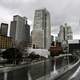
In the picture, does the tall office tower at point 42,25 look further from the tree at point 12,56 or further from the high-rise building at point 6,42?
the tree at point 12,56

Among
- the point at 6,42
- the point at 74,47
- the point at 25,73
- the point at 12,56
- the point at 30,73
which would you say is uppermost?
the point at 6,42

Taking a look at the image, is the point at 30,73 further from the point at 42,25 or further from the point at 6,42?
the point at 6,42

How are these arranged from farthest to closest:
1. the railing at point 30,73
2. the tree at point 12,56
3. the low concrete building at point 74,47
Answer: the low concrete building at point 74,47 < the tree at point 12,56 < the railing at point 30,73

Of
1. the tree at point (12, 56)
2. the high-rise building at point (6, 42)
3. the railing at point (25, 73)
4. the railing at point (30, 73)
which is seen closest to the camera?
the railing at point (30, 73)

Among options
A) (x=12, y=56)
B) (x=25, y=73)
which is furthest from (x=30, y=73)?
(x=12, y=56)

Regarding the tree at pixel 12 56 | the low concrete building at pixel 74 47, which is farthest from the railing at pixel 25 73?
the low concrete building at pixel 74 47

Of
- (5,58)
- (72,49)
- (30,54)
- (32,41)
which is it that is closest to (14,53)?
(5,58)

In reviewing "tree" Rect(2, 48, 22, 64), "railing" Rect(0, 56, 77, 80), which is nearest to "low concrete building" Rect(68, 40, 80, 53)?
"tree" Rect(2, 48, 22, 64)

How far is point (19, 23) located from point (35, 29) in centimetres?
772

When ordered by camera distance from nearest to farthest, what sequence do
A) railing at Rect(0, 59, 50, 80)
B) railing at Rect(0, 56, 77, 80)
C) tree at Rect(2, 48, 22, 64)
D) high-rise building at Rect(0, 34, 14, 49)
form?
railing at Rect(0, 56, 77, 80) < railing at Rect(0, 59, 50, 80) < tree at Rect(2, 48, 22, 64) < high-rise building at Rect(0, 34, 14, 49)

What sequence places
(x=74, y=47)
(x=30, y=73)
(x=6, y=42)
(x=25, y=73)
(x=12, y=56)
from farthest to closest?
(x=6, y=42), (x=74, y=47), (x=12, y=56), (x=25, y=73), (x=30, y=73)

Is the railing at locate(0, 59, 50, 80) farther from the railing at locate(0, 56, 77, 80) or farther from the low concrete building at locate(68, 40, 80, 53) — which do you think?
the low concrete building at locate(68, 40, 80, 53)

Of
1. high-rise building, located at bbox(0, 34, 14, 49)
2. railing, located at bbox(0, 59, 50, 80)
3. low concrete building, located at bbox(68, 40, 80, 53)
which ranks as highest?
high-rise building, located at bbox(0, 34, 14, 49)

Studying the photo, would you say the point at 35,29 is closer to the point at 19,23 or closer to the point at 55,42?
the point at 19,23
